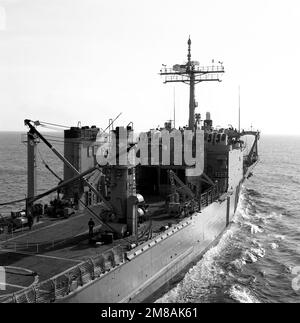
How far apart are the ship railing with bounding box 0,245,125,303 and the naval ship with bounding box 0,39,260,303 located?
37 millimetres

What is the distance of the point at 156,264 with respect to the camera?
19.9 metres

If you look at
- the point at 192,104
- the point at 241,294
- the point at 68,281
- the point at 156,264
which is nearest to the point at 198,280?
the point at 241,294

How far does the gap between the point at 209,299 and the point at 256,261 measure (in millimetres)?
7480

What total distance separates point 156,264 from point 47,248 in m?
5.54

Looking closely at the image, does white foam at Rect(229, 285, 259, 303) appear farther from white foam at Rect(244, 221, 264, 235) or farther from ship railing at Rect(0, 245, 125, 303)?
white foam at Rect(244, 221, 264, 235)

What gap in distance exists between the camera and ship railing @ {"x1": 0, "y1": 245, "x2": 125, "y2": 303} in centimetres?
1266

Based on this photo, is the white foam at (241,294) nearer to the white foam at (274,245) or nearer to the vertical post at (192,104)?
the white foam at (274,245)

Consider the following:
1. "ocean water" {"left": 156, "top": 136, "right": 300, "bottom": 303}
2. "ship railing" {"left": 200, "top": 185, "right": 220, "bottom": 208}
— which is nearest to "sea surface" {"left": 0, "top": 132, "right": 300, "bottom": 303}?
"ocean water" {"left": 156, "top": 136, "right": 300, "bottom": 303}

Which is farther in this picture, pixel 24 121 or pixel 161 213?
pixel 161 213

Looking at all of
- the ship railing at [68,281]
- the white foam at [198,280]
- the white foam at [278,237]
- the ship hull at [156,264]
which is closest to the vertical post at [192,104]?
the ship hull at [156,264]

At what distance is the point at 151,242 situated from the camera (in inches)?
757

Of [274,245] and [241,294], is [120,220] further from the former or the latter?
[274,245]
